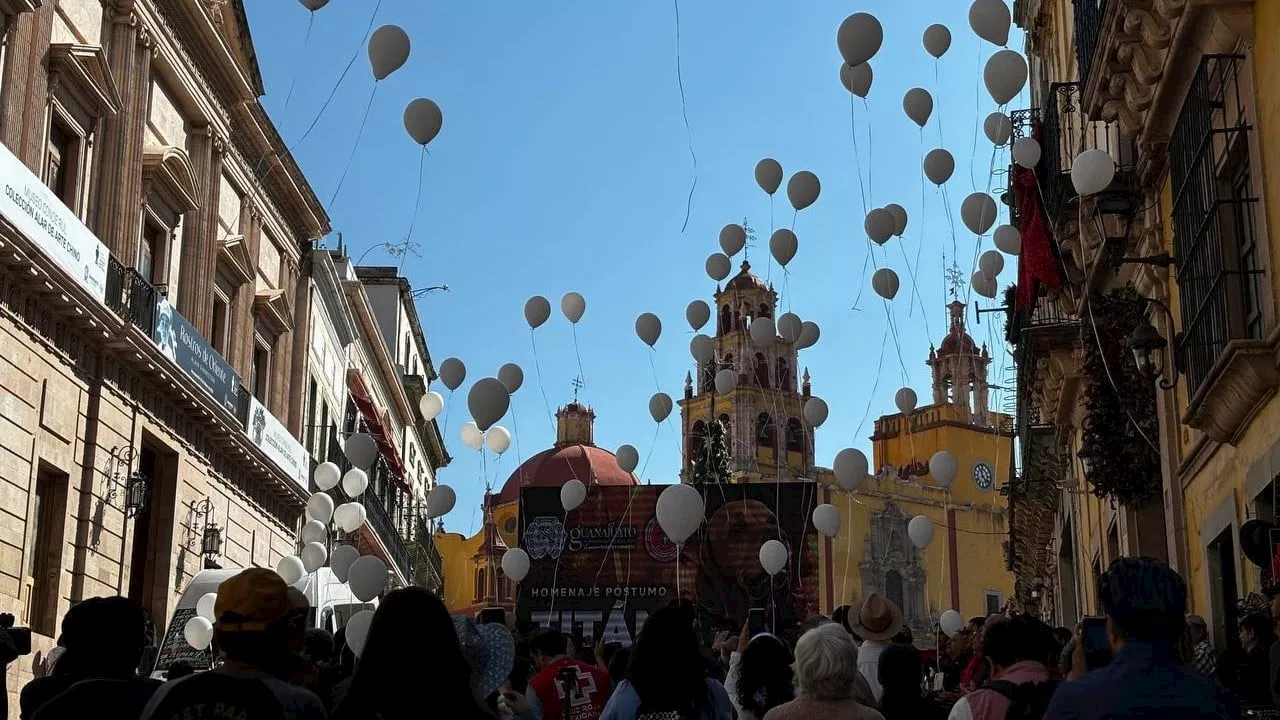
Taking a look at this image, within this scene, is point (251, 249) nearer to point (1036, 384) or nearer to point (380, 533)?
point (380, 533)

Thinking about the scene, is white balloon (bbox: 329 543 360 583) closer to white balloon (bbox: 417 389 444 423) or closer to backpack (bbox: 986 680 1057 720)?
white balloon (bbox: 417 389 444 423)

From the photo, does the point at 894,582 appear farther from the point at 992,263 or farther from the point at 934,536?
the point at 992,263

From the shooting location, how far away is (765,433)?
228 feet

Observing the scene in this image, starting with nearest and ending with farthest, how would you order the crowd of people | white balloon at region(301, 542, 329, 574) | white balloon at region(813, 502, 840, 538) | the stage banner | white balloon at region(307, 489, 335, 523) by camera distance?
the crowd of people, white balloon at region(813, 502, 840, 538), white balloon at region(301, 542, 329, 574), white balloon at region(307, 489, 335, 523), the stage banner

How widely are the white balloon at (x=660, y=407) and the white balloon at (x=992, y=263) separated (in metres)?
7.00

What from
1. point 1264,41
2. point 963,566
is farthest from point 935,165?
point 963,566

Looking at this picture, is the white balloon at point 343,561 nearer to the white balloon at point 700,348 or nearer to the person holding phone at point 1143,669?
the white balloon at point 700,348

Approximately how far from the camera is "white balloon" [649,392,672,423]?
20.3m

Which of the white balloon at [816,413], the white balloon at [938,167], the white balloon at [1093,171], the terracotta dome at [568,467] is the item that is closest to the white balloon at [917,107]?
the white balloon at [938,167]

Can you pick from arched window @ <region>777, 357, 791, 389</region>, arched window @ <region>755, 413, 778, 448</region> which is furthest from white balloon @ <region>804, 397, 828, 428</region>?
arched window @ <region>777, 357, 791, 389</region>

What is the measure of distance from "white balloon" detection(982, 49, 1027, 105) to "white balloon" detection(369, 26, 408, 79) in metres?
4.74

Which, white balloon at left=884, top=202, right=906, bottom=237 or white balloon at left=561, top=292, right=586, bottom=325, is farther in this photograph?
white balloon at left=561, top=292, right=586, bottom=325

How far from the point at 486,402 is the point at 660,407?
16.8 ft

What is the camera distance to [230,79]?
22375mm
